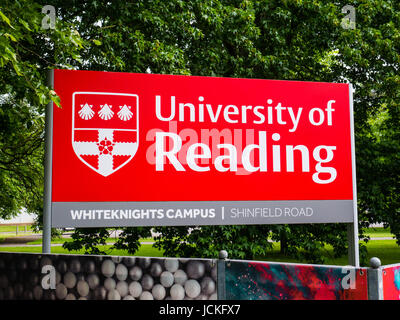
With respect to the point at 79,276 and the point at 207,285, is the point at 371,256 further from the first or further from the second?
the point at 79,276

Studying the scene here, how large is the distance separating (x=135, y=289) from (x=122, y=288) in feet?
0.49

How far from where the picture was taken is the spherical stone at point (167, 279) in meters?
4.74

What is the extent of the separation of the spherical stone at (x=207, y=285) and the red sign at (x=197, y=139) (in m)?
1.56

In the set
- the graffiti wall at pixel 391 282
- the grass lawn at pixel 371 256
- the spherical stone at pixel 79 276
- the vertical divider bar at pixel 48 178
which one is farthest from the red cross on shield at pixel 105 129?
the grass lawn at pixel 371 256

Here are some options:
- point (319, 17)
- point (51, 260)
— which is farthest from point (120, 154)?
point (319, 17)

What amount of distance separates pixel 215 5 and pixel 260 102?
5.37m

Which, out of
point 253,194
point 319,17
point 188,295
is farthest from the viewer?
point 319,17

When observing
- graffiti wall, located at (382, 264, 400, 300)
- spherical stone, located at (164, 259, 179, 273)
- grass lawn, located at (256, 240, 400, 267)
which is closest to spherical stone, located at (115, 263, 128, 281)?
spherical stone, located at (164, 259, 179, 273)

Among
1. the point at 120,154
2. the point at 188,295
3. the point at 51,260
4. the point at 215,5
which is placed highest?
the point at 215,5

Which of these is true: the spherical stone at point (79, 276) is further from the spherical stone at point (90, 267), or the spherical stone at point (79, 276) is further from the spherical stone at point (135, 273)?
the spherical stone at point (135, 273)

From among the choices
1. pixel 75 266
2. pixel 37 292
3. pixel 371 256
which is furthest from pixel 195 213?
pixel 371 256
